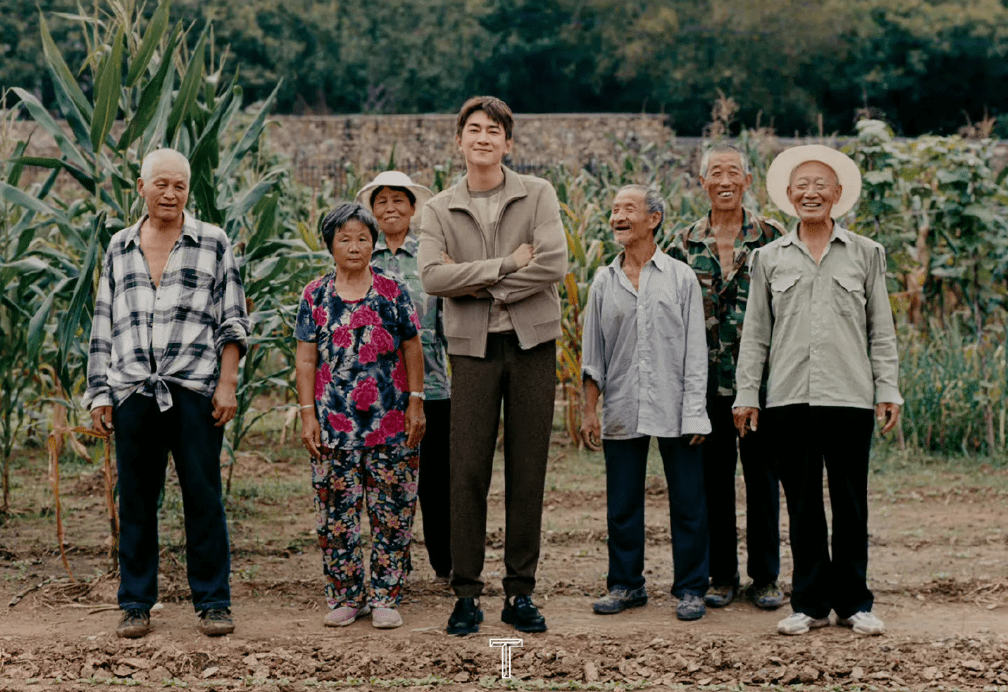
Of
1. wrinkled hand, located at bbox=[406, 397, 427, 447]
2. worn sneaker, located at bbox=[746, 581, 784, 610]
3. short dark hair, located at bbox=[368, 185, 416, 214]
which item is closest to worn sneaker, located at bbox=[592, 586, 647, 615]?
worn sneaker, located at bbox=[746, 581, 784, 610]

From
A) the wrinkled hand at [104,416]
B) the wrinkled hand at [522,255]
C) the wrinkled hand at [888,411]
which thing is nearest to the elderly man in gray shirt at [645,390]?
the wrinkled hand at [522,255]

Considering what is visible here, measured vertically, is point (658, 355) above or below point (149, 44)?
below

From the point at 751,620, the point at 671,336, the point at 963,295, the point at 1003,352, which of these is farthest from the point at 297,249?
the point at 963,295

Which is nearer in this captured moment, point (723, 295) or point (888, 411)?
point (888, 411)

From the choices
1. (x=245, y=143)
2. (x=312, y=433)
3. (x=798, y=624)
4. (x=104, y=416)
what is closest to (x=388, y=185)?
(x=245, y=143)

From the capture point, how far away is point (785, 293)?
4348 millimetres

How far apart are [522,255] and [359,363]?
702mm

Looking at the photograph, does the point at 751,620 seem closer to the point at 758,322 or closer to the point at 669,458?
the point at 669,458

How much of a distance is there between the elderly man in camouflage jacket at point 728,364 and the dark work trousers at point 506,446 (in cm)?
73

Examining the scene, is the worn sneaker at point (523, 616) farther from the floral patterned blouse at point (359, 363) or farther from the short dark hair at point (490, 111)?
the short dark hair at point (490, 111)

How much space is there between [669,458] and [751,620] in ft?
2.18

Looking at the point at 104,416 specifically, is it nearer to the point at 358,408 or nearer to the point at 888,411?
the point at 358,408

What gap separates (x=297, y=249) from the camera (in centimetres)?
591

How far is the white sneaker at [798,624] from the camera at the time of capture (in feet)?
14.0
